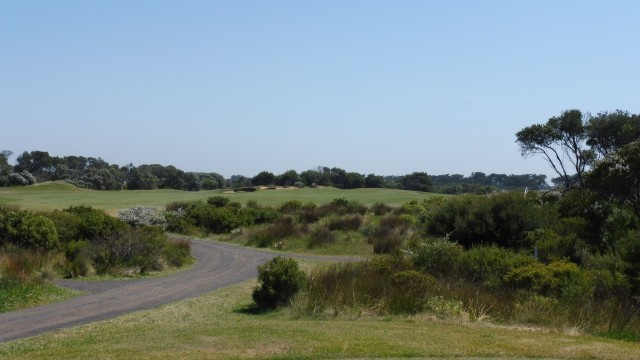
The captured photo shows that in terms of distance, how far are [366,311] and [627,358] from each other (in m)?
7.11

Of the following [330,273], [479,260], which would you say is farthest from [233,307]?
[479,260]

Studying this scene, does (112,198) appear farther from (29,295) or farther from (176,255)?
(29,295)

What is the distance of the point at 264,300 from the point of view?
59.4 ft

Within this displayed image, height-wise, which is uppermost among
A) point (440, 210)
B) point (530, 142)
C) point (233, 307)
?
point (530, 142)

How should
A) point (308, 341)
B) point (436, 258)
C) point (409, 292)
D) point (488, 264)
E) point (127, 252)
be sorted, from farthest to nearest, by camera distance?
point (127, 252)
point (436, 258)
point (488, 264)
point (409, 292)
point (308, 341)

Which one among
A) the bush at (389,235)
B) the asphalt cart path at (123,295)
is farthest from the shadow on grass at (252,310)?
the bush at (389,235)

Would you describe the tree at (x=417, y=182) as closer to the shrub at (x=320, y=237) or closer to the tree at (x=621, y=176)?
the shrub at (x=320, y=237)

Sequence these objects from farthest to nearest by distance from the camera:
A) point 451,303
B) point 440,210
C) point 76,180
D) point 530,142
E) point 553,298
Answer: point 76,180
point 530,142
point 440,210
point 553,298
point 451,303

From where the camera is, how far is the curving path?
50.2ft

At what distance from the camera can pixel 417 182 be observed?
12038 cm

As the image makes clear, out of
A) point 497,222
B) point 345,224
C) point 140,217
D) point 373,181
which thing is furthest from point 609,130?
point 373,181

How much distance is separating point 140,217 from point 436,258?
2508 cm

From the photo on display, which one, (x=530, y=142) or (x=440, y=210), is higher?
(x=530, y=142)

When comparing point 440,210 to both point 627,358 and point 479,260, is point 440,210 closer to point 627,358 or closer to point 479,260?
point 479,260
